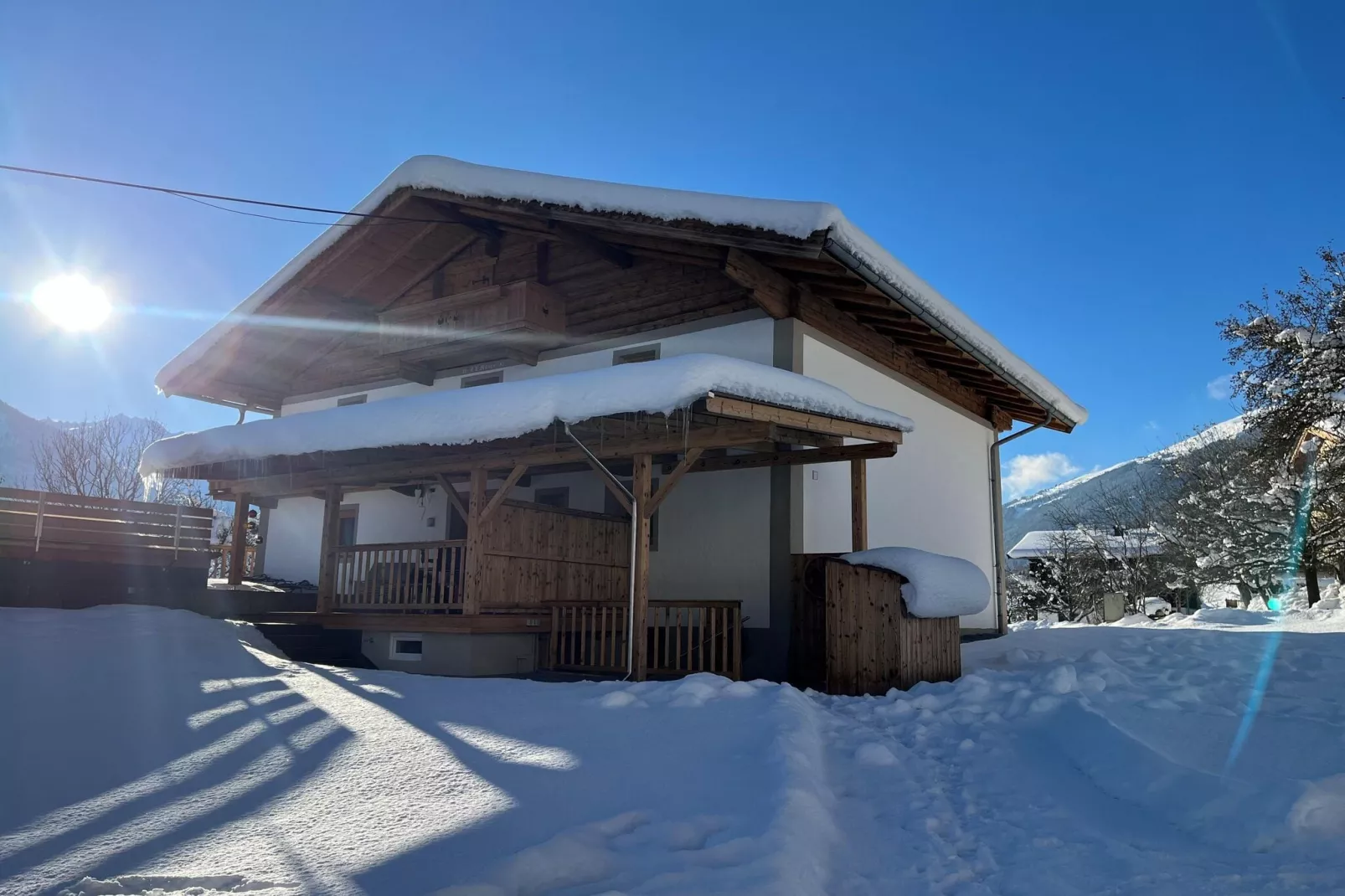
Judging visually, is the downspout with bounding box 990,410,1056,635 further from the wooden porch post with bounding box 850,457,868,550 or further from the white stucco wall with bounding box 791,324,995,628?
the wooden porch post with bounding box 850,457,868,550

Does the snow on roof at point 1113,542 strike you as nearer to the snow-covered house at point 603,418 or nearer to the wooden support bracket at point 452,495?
the snow-covered house at point 603,418

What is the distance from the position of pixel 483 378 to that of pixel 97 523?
5703 mm

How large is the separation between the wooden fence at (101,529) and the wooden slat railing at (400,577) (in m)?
2.39

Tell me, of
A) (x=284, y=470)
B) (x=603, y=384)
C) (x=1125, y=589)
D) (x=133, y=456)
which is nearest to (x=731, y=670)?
(x=603, y=384)

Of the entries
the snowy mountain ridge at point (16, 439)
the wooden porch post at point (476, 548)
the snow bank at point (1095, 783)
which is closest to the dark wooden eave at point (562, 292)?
the wooden porch post at point (476, 548)

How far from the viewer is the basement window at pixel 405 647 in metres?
11.0

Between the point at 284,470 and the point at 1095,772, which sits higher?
the point at 284,470

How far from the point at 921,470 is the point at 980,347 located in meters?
2.35

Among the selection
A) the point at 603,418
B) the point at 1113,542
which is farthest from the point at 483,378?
the point at 1113,542

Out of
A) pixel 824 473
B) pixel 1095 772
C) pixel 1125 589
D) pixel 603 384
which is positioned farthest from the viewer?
pixel 1125 589

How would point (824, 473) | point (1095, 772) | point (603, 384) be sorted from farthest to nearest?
Answer: 1. point (824, 473)
2. point (603, 384)
3. point (1095, 772)

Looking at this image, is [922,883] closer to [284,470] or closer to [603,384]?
[603,384]

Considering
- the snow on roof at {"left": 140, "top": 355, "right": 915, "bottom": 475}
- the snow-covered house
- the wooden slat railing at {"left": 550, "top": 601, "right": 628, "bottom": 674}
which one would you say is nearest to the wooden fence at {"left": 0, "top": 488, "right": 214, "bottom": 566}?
the snow-covered house

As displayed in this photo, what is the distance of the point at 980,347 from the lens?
12055 mm
